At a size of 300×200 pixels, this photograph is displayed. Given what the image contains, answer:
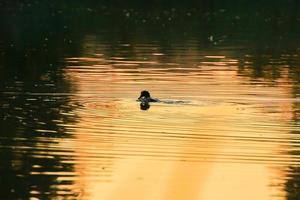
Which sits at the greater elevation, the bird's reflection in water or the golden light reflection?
the bird's reflection in water

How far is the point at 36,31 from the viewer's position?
6362cm

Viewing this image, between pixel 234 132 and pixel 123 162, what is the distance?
3.98 meters

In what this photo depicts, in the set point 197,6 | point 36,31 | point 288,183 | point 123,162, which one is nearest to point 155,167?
point 123,162

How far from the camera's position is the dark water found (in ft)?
60.2

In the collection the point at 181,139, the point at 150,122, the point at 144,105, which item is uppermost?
the point at 144,105

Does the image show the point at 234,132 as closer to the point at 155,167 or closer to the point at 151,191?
the point at 155,167

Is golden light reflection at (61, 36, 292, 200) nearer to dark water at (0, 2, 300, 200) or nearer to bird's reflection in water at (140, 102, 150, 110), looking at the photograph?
dark water at (0, 2, 300, 200)

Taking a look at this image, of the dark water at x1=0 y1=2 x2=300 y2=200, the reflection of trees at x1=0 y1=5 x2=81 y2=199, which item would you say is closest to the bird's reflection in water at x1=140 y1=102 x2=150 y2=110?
the dark water at x1=0 y1=2 x2=300 y2=200

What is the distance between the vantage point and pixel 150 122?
24250 mm

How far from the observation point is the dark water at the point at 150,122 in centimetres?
1834

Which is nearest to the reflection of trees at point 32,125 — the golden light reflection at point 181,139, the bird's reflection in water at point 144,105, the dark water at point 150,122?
the dark water at point 150,122

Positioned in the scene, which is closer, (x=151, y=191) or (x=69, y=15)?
(x=151, y=191)

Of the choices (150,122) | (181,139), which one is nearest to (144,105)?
(150,122)

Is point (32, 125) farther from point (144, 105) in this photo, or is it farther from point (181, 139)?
point (144, 105)
